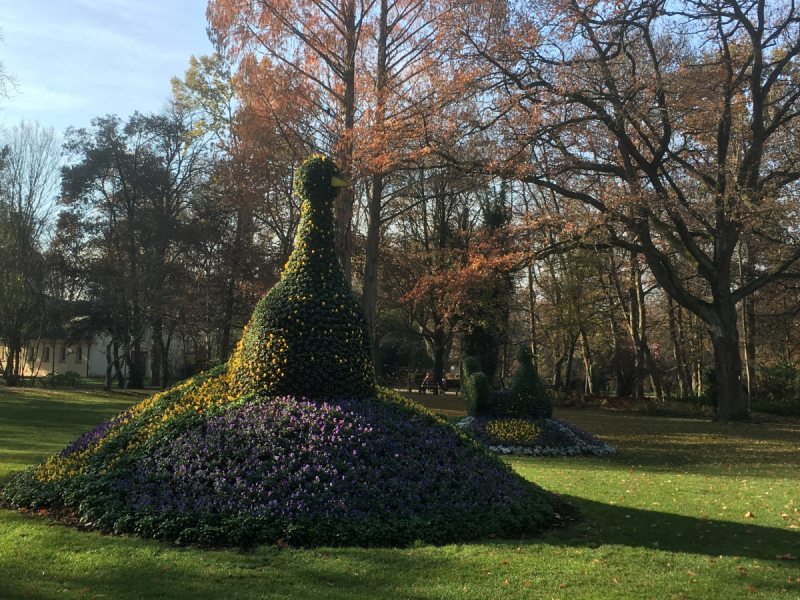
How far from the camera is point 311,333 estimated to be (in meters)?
6.93

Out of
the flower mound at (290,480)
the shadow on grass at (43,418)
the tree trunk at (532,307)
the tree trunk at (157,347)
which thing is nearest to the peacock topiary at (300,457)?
the flower mound at (290,480)

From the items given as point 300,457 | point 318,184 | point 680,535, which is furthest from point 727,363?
point 300,457

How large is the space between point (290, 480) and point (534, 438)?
27.3 ft

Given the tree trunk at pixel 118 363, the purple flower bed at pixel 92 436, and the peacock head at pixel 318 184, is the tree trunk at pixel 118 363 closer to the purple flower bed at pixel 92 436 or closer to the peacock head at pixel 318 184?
the purple flower bed at pixel 92 436

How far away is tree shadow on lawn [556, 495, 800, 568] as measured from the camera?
566cm

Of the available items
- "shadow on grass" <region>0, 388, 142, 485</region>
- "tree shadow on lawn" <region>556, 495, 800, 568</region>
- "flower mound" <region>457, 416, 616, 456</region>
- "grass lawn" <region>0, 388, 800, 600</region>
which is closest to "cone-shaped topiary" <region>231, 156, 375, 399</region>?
"grass lawn" <region>0, 388, 800, 600</region>

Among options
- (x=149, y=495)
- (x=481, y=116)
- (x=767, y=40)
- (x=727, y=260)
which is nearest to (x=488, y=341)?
(x=727, y=260)

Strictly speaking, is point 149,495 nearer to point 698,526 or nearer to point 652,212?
point 698,526

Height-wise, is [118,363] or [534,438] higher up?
[118,363]

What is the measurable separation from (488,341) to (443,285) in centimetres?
989

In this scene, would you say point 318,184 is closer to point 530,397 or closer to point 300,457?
point 300,457

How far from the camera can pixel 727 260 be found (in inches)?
743

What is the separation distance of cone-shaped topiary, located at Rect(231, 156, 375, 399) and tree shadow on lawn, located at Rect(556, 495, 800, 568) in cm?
309

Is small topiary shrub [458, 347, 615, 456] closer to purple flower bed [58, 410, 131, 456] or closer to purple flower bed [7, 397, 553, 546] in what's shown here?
purple flower bed [7, 397, 553, 546]
